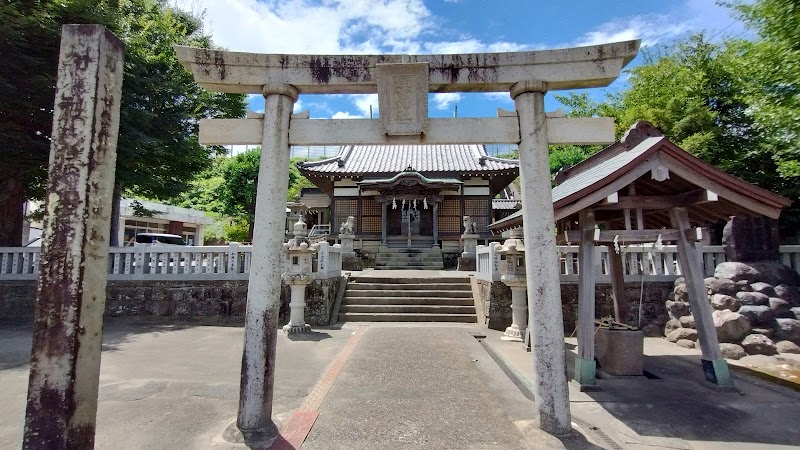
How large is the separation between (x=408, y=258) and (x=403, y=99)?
1433 cm

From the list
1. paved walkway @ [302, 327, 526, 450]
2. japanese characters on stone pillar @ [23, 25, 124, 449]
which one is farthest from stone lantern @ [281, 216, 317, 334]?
japanese characters on stone pillar @ [23, 25, 124, 449]

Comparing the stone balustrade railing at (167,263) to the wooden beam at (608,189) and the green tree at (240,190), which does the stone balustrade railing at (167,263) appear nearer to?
the wooden beam at (608,189)

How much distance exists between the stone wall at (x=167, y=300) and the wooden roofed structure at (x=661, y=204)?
6796 mm

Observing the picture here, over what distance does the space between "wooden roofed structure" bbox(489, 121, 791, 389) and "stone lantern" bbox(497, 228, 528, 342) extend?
2.67 meters

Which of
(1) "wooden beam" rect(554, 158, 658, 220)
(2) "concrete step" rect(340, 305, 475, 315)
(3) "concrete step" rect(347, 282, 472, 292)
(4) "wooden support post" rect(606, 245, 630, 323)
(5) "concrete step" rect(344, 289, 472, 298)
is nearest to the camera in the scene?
(1) "wooden beam" rect(554, 158, 658, 220)

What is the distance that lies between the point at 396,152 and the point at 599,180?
→ 19484 millimetres

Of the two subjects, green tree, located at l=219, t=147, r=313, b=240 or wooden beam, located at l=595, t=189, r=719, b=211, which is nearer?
wooden beam, located at l=595, t=189, r=719, b=211

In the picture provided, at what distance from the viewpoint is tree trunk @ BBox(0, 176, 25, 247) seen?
10.7 meters

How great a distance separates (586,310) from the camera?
16.6ft

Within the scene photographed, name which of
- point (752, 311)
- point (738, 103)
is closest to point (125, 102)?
point (752, 311)

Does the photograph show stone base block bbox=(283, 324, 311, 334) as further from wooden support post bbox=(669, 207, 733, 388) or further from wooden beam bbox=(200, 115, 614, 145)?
wooden support post bbox=(669, 207, 733, 388)

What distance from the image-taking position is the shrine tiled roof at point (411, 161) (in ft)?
65.1

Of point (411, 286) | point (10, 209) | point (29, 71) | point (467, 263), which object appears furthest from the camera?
point (467, 263)

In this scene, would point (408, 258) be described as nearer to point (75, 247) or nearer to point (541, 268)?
point (541, 268)
